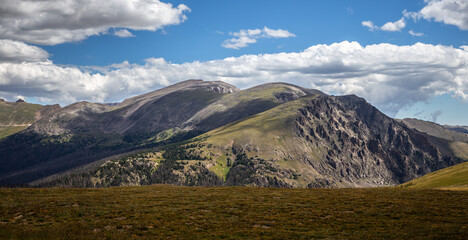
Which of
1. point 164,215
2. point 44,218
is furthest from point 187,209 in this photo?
point 44,218

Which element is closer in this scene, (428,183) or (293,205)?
(293,205)

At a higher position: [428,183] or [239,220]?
[239,220]

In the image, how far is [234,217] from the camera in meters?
45.9

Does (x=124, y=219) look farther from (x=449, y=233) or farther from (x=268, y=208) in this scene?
(x=449, y=233)

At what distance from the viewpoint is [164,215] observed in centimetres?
4688

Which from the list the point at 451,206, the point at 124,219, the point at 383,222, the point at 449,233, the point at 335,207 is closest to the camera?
the point at 449,233

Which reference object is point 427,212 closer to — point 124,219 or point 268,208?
point 268,208

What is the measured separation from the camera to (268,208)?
5272cm

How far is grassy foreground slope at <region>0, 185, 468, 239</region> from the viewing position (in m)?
36.4

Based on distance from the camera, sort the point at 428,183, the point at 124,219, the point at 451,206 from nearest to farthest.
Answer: the point at 124,219 → the point at 451,206 → the point at 428,183

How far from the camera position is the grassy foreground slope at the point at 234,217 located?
119 feet

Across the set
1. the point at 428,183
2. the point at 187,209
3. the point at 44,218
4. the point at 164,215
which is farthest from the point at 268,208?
the point at 428,183

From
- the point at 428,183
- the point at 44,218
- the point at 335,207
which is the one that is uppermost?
the point at 44,218

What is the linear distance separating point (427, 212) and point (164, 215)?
39.1 m
